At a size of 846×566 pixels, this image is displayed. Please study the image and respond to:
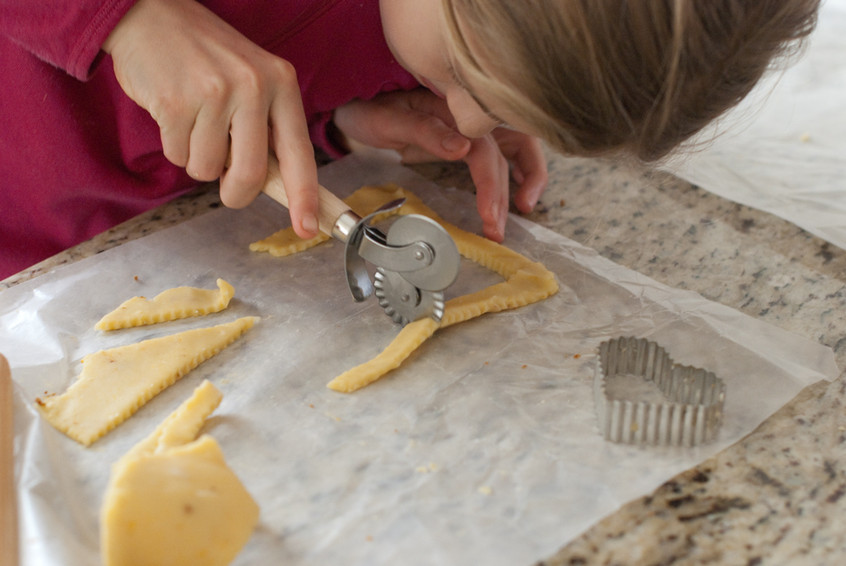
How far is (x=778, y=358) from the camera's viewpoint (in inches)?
37.8

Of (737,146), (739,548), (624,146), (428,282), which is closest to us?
(739,548)

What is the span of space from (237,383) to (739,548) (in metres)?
0.59

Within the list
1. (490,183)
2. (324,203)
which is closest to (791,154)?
(490,183)

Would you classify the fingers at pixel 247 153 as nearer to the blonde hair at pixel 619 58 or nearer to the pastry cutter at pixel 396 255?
the pastry cutter at pixel 396 255

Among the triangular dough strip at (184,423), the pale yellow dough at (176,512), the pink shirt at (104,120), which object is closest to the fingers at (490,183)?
the pink shirt at (104,120)

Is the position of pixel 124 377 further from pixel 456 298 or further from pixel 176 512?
pixel 456 298

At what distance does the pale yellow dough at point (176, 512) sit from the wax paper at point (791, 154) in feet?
2.53

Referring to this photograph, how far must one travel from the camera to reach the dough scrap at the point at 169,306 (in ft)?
3.40

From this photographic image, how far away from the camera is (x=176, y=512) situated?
683 millimetres

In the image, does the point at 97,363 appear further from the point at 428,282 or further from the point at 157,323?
the point at 428,282

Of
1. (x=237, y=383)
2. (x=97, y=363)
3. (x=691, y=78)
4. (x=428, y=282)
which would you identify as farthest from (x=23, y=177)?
(x=691, y=78)

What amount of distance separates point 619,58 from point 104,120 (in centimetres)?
86

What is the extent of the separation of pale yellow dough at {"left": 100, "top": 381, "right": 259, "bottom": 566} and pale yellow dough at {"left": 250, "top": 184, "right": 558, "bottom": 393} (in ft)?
0.77

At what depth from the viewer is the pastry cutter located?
0.95m
